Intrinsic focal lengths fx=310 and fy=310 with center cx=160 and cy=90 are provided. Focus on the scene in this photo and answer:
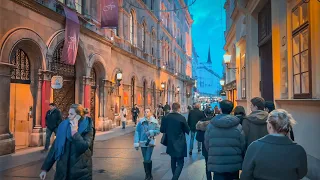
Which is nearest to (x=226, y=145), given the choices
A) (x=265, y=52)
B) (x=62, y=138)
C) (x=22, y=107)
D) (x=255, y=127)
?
(x=255, y=127)

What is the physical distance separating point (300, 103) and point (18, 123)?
36.7 ft

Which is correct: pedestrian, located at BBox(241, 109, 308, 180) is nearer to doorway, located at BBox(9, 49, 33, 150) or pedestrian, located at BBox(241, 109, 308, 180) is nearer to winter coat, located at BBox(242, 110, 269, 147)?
winter coat, located at BBox(242, 110, 269, 147)

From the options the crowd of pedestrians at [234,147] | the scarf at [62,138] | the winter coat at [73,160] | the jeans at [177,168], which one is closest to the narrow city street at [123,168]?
the jeans at [177,168]

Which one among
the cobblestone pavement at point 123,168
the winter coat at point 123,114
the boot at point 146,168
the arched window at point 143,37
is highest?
the arched window at point 143,37

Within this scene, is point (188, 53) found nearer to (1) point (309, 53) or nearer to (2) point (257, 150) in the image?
(1) point (309, 53)

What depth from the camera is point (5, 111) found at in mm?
11172

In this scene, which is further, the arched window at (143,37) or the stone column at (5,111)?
the arched window at (143,37)

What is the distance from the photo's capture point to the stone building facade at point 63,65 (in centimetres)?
1159

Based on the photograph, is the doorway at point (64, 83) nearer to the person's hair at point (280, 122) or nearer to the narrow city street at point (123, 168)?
the narrow city street at point (123, 168)

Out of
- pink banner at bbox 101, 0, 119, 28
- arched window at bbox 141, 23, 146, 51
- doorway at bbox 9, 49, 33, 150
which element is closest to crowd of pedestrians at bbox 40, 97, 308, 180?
doorway at bbox 9, 49, 33, 150

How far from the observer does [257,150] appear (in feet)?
9.18

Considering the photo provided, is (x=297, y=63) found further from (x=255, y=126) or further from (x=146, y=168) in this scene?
(x=146, y=168)

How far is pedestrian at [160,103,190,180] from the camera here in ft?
21.5

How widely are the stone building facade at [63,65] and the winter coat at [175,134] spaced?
22.8ft
